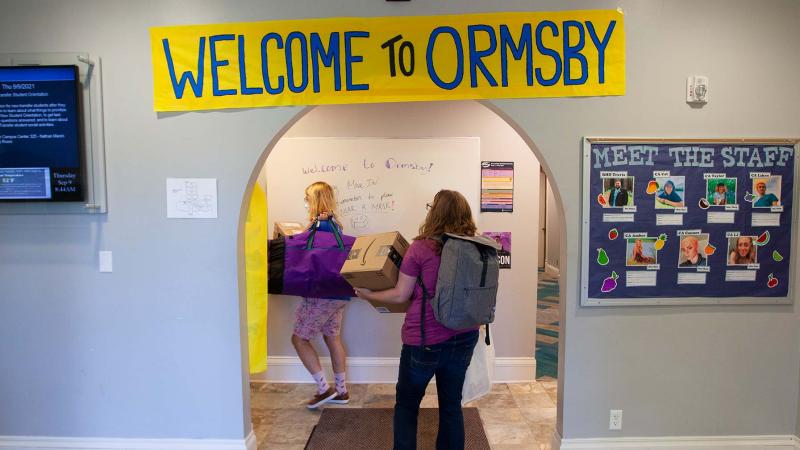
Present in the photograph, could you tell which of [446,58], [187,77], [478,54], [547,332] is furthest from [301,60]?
[547,332]

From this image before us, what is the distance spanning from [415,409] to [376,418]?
0.93 m

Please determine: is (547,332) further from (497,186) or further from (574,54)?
(574,54)

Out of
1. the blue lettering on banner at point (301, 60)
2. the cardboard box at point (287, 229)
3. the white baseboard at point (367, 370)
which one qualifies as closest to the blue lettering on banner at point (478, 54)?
the blue lettering on banner at point (301, 60)

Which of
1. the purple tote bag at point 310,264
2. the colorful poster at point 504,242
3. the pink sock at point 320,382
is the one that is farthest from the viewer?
the colorful poster at point 504,242

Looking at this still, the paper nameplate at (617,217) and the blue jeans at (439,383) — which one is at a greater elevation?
the paper nameplate at (617,217)

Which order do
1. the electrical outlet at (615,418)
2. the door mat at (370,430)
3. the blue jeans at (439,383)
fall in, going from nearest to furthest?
the blue jeans at (439,383)
the electrical outlet at (615,418)
the door mat at (370,430)

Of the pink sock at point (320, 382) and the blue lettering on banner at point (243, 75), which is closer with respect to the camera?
the blue lettering on banner at point (243, 75)

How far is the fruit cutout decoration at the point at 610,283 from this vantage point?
6.93 ft

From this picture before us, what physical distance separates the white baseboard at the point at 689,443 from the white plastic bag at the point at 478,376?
527 millimetres

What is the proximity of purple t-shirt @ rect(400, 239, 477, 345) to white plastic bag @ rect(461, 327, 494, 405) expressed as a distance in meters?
0.28

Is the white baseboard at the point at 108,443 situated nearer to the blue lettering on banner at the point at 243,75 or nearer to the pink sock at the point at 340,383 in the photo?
the pink sock at the point at 340,383

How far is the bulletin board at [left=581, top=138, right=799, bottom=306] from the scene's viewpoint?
2.07 m

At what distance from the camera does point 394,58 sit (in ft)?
6.82

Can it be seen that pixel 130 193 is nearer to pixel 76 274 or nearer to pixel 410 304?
pixel 76 274
